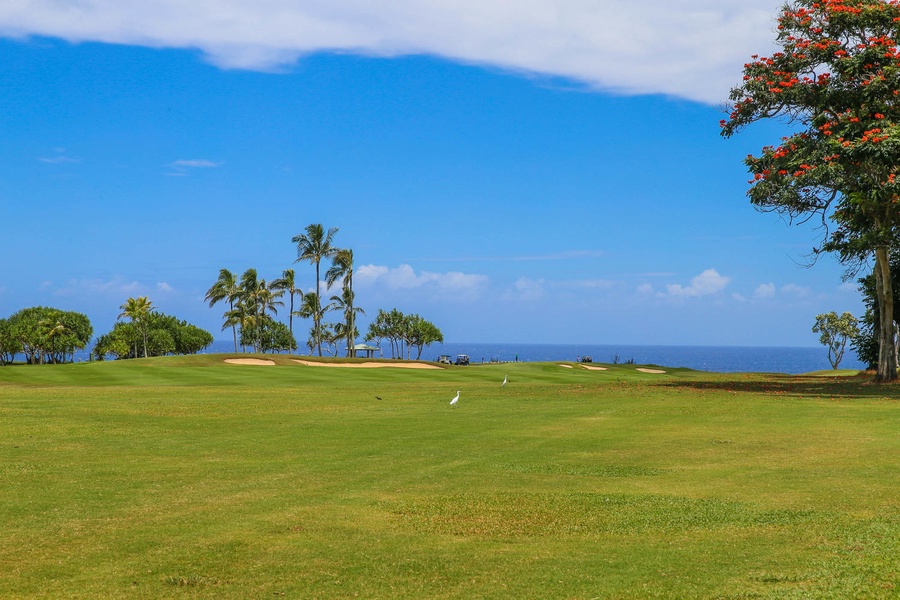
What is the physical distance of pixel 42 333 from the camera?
151 metres

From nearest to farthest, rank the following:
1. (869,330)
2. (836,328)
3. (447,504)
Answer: (447,504), (869,330), (836,328)

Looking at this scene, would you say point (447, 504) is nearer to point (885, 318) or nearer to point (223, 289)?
point (885, 318)

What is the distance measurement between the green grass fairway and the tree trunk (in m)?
19.9

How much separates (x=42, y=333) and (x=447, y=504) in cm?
15598

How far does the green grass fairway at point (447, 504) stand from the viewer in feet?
31.8

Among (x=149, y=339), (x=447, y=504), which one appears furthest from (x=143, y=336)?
(x=447, y=504)

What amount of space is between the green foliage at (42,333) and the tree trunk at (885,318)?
463 feet

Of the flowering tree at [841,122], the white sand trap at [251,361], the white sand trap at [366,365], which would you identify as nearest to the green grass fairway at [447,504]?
the flowering tree at [841,122]

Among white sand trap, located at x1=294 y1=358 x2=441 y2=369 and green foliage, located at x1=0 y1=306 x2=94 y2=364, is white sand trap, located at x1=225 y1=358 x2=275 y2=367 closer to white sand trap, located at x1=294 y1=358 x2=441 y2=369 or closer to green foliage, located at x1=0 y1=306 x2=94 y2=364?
white sand trap, located at x1=294 y1=358 x2=441 y2=369

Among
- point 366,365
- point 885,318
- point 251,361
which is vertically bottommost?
point 366,365

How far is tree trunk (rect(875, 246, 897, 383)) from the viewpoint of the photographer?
150ft

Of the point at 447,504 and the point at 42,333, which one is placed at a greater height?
the point at 42,333

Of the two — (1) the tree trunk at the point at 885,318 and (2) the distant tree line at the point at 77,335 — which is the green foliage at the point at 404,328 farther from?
(1) the tree trunk at the point at 885,318

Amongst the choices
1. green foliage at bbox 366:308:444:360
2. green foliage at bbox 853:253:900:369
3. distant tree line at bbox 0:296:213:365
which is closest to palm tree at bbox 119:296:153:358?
distant tree line at bbox 0:296:213:365
